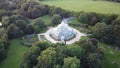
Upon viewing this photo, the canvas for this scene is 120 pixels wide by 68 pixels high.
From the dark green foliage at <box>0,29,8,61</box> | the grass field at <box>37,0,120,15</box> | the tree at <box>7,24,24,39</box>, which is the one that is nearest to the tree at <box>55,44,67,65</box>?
the dark green foliage at <box>0,29,8,61</box>

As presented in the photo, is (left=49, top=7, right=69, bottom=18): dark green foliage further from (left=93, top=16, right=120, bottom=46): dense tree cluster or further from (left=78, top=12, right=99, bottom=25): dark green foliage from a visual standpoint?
(left=93, top=16, right=120, bottom=46): dense tree cluster

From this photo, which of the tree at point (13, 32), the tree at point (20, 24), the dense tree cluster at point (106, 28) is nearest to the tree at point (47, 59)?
the dense tree cluster at point (106, 28)

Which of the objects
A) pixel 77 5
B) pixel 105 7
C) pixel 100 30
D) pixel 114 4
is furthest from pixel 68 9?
pixel 100 30

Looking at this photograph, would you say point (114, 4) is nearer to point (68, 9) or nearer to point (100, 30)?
point (68, 9)

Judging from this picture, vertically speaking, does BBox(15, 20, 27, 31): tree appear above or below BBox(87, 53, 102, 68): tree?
below

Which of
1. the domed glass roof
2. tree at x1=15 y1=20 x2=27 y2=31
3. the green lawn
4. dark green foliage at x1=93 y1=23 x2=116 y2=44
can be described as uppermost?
dark green foliage at x1=93 y1=23 x2=116 y2=44

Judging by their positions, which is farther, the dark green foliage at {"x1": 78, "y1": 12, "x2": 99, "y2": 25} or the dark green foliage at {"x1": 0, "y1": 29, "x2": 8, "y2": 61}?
the dark green foliage at {"x1": 78, "y1": 12, "x2": 99, "y2": 25}
